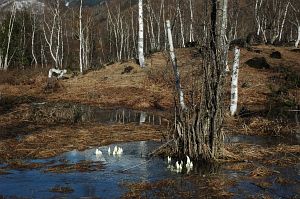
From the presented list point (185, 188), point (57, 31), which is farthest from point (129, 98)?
point (57, 31)

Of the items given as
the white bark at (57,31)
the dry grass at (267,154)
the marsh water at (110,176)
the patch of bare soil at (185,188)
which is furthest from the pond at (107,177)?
the white bark at (57,31)

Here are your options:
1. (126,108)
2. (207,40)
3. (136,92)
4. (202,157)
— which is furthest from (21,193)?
(136,92)

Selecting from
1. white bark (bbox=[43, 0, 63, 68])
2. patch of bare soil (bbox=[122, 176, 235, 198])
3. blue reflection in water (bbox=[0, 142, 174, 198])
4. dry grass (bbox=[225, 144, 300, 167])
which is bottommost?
patch of bare soil (bbox=[122, 176, 235, 198])

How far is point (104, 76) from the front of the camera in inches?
1196

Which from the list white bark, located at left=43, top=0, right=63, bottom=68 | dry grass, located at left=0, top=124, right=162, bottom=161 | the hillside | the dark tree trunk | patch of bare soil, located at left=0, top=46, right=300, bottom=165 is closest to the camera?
the dark tree trunk

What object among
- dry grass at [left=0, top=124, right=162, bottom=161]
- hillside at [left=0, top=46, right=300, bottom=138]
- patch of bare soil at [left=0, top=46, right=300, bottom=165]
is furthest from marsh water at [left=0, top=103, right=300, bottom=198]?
hillside at [left=0, top=46, right=300, bottom=138]

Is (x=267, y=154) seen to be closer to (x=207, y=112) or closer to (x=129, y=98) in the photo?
(x=207, y=112)

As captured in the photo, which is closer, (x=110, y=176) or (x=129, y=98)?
(x=110, y=176)

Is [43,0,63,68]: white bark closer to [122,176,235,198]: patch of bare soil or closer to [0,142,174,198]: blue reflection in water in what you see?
[0,142,174,198]: blue reflection in water

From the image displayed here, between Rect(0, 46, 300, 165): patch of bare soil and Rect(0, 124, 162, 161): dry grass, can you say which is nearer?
A: Rect(0, 124, 162, 161): dry grass

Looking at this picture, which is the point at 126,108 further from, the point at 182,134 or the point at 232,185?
the point at 232,185

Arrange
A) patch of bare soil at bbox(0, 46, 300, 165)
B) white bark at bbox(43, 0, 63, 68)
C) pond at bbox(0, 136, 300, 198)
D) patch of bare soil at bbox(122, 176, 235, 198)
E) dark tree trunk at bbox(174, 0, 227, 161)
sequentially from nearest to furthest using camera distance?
patch of bare soil at bbox(122, 176, 235, 198) < pond at bbox(0, 136, 300, 198) < dark tree trunk at bbox(174, 0, 227, 161) < patch of bare soil at bbox(0, 46, 300, 165) < white bark at bbox(43, 0, 63, 68)

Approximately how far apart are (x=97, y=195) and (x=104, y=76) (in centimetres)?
2369

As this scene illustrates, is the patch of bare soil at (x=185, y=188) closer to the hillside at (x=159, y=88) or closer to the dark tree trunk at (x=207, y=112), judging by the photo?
the dark tree trunk at (x=207, y=112)
